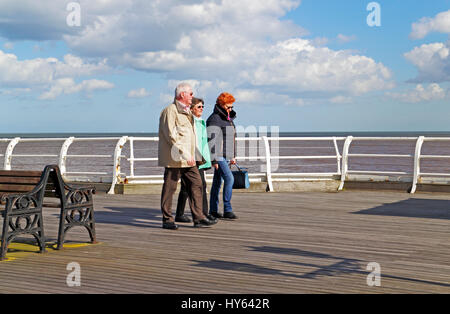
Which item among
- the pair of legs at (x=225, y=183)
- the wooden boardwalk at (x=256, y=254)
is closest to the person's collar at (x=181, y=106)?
the pair of legs at (x=225, y=183)

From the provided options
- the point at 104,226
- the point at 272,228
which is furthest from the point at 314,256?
the point at 104,226

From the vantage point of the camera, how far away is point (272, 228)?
27.2 ft

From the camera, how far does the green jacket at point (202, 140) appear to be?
842 cm

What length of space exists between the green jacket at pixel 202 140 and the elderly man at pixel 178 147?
24 centimetres

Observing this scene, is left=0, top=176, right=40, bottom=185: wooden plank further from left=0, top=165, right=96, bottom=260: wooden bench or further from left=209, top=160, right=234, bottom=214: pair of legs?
left=209, top=160, right=234, bottom=214: pair of legs

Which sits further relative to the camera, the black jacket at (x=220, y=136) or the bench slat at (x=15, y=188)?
the black jacket at (x=220, y=136)

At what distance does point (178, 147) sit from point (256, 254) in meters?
2.15

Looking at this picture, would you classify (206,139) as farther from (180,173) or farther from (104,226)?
(104,226)

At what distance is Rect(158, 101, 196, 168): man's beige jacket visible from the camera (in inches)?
311

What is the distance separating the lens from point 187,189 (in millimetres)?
8336

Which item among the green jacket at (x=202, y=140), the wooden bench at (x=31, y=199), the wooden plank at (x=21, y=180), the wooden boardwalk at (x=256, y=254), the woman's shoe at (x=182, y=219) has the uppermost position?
the green jacket at (x=202, y=140)

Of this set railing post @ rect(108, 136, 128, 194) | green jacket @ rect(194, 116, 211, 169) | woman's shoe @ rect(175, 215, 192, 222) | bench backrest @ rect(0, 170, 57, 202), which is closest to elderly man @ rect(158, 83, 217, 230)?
green jacket @ rect(194, 116, 211, 169)

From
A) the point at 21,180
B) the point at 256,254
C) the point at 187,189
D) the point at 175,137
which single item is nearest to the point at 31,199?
the point at 21,180

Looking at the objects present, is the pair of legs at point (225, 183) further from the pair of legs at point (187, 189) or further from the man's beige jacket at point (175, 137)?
the man's beige jacket at point (175, 137)
